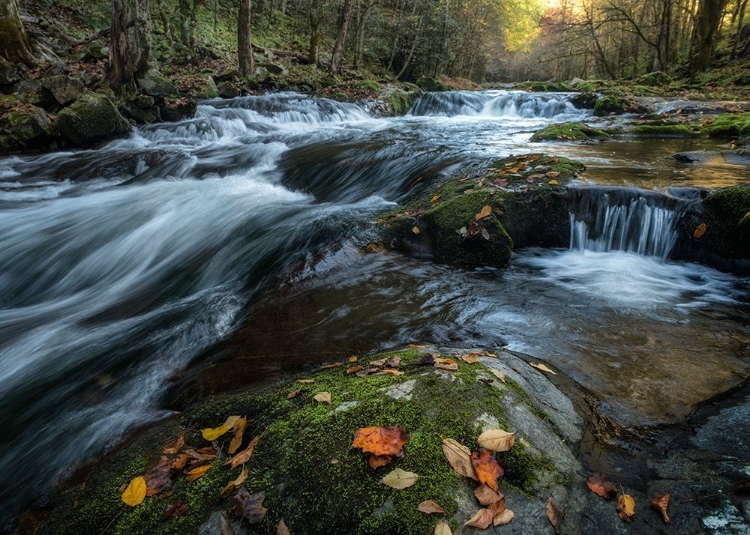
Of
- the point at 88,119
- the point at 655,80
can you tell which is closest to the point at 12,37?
the point at 88,119

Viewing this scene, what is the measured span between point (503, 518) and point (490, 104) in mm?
20468

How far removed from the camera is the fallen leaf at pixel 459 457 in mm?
1662

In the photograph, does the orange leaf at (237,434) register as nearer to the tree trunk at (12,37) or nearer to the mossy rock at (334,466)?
the mossy rock at (334,466)

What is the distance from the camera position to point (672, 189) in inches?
202

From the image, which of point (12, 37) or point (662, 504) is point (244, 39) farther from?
point (662, 504)

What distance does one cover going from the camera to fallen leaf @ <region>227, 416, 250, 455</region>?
197 centimetres

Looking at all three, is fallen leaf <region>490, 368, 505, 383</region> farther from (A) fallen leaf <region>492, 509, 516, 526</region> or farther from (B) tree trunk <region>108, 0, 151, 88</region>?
(B) tree trunk <region>108, 0, 151, 88</region>

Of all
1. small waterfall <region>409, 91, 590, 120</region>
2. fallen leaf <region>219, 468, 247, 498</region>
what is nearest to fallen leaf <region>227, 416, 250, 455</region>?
fallen leaf <region>219, 468, 247, 498</region>

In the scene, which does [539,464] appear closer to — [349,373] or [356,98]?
[349,373]

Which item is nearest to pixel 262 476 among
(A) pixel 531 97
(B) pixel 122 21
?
(B) pixel 122 21

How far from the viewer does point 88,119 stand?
9.96 metres

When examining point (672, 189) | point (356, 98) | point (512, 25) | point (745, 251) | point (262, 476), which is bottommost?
point (262, 476)

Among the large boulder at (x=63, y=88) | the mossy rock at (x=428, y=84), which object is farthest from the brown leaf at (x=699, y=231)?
the mossy rock at (x=428, y=84)

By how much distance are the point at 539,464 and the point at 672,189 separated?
4.86 meters
